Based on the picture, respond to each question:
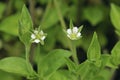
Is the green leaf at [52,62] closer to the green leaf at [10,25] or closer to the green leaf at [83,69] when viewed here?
the green leaf at [83,69]

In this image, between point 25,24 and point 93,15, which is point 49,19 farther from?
point 25,24

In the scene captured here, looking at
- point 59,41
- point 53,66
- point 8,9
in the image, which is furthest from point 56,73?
point 8,9

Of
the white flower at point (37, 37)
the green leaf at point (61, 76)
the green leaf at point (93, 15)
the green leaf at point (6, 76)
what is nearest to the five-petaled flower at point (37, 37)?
the white flower at point (37, 37)

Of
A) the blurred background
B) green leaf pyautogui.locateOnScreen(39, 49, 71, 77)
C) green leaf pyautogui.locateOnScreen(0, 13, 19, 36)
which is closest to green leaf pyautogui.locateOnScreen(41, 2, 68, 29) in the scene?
the blurred background

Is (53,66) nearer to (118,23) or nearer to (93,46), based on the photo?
(93,46)

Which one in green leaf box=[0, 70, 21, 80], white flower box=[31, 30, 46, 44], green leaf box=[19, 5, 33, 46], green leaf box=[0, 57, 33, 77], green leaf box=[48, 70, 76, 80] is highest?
green leaf box=[19, 5, 33, 46]

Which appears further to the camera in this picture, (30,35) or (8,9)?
(8,9)

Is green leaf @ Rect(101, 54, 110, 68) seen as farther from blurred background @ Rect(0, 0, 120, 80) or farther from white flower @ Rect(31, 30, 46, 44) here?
blurred background @ Rect(0, 0, 120, 80)
